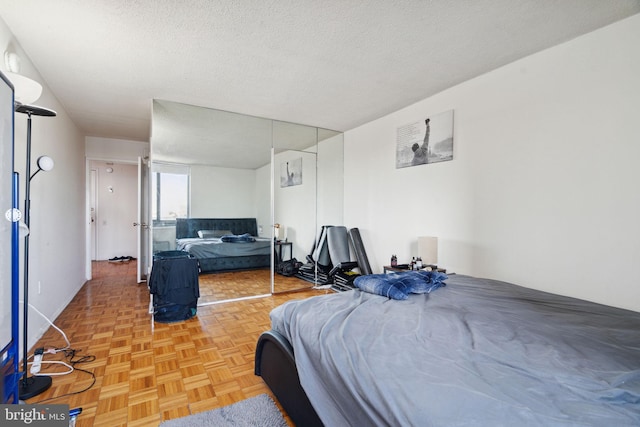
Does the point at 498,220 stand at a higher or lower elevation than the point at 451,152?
lower

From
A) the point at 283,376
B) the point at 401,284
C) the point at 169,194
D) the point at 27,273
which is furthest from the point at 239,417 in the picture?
the point at 169,194

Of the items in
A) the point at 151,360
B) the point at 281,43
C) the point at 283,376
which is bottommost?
the point at 151,360

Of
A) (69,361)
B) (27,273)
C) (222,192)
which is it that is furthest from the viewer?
(222,192)

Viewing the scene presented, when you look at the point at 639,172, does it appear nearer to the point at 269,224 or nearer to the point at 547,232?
the point at 547,232

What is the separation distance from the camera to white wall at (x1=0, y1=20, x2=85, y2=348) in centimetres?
266

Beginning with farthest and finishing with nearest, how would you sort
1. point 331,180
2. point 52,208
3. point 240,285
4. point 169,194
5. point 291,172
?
point 331,180
point 291,172
point 240,285
point 169,194
point 52,208

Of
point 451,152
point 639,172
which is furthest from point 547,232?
point 451,152

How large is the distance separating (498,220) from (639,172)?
1.01 m

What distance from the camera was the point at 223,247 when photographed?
5.10 meters

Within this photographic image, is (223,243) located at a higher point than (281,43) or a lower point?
lower

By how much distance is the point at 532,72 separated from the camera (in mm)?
2611

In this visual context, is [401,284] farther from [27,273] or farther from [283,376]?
→ [27,273]

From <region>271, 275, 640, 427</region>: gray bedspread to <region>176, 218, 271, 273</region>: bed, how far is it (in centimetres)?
290

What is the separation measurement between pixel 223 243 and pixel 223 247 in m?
0.13
